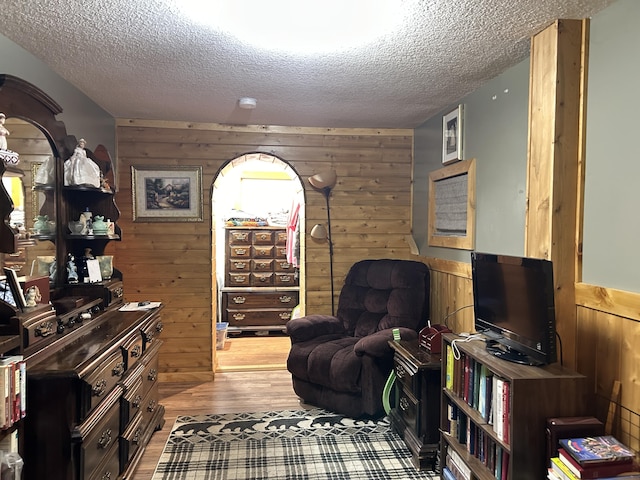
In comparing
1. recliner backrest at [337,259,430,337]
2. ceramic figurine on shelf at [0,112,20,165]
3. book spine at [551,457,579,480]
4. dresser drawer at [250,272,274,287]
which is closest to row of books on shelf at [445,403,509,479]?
book spine at [551,457,579,480]

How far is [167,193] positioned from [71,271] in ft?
5.15

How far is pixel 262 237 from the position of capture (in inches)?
227

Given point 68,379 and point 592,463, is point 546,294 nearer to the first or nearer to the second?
point 592,463

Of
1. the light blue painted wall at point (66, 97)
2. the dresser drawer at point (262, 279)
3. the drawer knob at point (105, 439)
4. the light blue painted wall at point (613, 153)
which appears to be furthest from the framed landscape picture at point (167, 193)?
the light blue painted wall at point (613, 153)

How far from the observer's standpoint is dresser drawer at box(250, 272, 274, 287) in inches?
227

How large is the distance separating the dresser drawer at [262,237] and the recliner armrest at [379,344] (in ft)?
8.93

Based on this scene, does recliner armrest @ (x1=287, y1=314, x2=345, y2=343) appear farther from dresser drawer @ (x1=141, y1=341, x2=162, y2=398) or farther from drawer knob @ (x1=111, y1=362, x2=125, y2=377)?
drawer knob @ (x1=111, y1=362, x2=125, y2=377)

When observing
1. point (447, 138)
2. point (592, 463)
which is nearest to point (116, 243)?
point (447, 138)

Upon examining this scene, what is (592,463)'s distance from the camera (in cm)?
160

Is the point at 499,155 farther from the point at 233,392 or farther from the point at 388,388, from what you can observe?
the point at 233,392

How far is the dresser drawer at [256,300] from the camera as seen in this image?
570cm

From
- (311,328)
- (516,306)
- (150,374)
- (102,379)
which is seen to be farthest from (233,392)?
(516,306)

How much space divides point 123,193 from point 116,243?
457 mm

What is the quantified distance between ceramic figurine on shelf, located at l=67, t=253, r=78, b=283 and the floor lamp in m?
2.10
